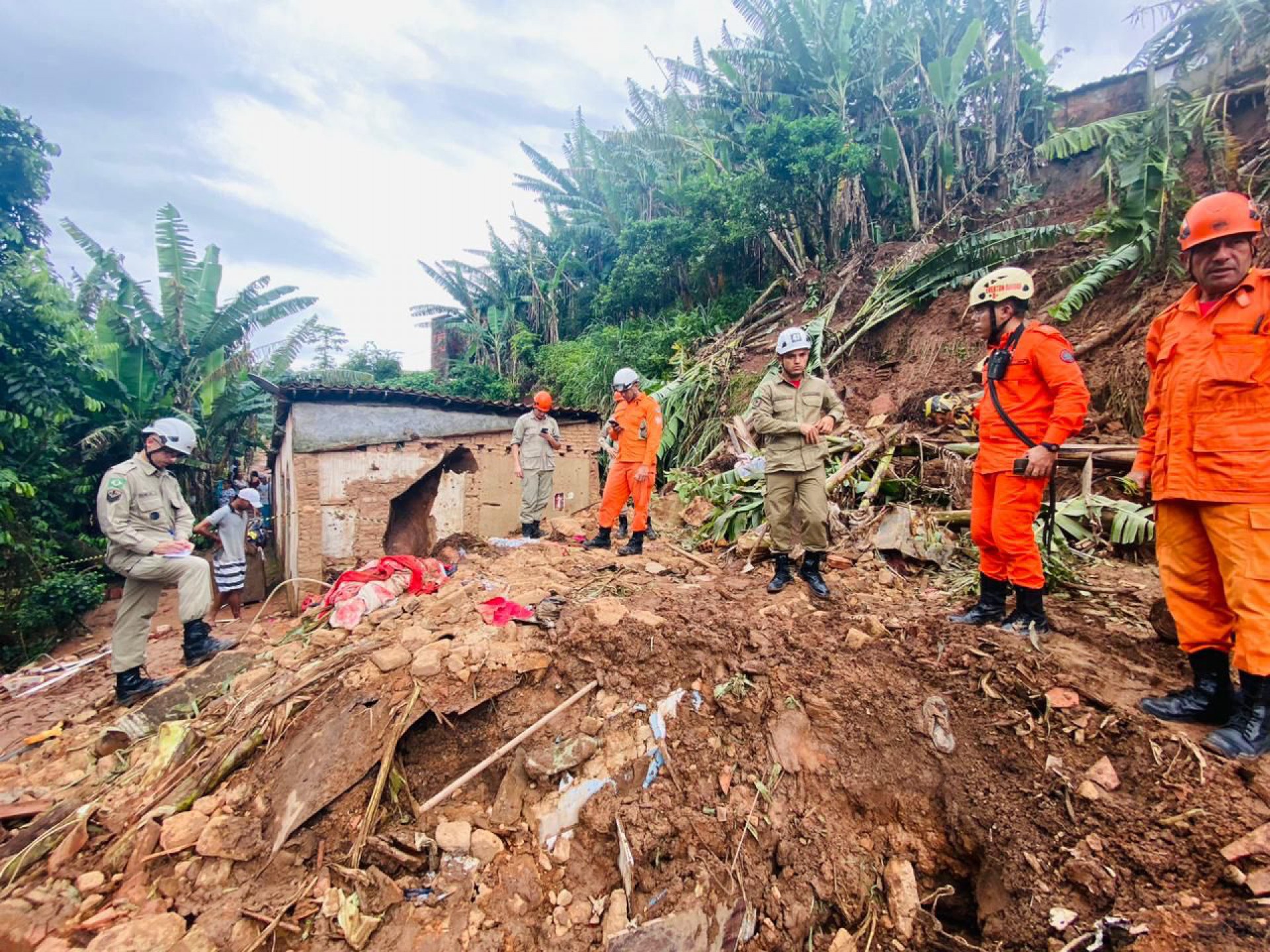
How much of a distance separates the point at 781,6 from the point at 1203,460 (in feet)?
41.6

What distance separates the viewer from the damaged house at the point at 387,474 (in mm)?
7023

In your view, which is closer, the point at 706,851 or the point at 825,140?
the point at 706,851

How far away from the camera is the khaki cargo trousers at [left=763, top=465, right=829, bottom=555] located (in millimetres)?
3760

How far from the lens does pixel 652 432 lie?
5449 millimetres

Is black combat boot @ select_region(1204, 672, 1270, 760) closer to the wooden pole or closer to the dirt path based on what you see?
the dirt path

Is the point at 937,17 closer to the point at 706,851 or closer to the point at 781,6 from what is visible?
the point at 781,6

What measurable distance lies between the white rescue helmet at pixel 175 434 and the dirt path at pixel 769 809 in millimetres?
2124

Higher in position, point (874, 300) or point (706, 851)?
point (874, 300)

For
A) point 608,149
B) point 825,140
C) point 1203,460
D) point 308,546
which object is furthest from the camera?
point 608,149

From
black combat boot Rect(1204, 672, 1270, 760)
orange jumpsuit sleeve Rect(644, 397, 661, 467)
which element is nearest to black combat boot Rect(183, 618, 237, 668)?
orange jumpsuit sleeve Rect(644, 397, 661, 467)

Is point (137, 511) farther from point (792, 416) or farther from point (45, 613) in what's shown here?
point (45, 613)

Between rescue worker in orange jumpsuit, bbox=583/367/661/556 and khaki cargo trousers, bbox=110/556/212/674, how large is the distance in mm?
3148

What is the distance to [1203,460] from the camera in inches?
78.6

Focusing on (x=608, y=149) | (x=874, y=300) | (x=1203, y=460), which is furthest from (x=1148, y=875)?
(x=608, y=149)
